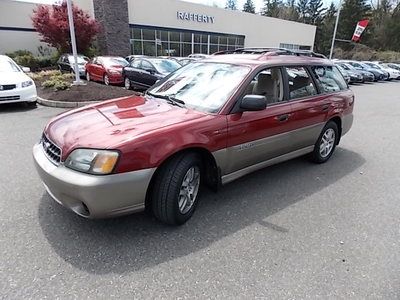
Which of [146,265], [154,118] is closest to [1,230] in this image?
[146,265]

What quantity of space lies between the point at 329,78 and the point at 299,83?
990 mm

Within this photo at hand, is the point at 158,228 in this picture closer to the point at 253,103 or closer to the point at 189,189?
the point at 189,189

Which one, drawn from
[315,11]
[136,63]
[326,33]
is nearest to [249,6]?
[315,11]

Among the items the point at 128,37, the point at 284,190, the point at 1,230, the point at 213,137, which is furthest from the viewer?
the point at 128,37

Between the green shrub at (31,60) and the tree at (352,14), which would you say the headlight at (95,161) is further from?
the tree at (352,14)

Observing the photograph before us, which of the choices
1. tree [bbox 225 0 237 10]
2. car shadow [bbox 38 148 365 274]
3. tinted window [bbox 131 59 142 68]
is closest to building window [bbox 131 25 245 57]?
tinted window [bbox 131 59 142 68]

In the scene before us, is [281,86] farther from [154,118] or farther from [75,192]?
[75,192]

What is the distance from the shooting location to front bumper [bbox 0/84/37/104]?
8.12 meters

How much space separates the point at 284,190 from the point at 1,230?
3.18 meters

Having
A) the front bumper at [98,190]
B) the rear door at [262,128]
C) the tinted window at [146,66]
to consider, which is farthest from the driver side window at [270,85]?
the tinted window at [146,66]

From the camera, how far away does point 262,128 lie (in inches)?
143

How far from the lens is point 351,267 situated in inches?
103

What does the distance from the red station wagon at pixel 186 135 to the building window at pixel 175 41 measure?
2382 cm

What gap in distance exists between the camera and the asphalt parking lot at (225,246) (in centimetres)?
233
